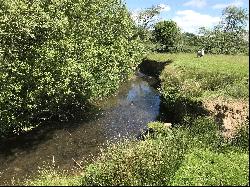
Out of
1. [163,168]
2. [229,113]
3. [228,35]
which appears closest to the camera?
[163,168]

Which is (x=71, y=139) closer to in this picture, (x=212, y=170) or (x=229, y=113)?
(x=229, y=113)

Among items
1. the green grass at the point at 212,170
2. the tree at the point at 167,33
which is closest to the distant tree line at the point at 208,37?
the tree at the point at 167,33

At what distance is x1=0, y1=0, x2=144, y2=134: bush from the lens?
2908cm

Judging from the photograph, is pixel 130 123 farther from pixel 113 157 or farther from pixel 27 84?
pixel 113 157

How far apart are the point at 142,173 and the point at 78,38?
53.5 feet

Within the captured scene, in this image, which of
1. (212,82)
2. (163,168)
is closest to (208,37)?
(212,82)

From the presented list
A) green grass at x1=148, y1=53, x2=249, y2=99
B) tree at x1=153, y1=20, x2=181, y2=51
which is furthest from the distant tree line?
green grass at x1=148, y1=53, x2=249, y2=99

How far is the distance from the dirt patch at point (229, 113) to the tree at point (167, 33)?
194ft

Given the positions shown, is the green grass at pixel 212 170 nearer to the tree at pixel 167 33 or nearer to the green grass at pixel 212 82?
the green grass at pixel 212 82

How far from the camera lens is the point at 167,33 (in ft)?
283

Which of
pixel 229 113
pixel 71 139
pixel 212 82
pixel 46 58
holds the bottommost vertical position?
pixel 71 139

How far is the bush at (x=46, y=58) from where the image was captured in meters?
29.1

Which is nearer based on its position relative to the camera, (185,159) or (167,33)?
(185,159)

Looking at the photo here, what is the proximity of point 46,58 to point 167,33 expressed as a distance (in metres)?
59.4
